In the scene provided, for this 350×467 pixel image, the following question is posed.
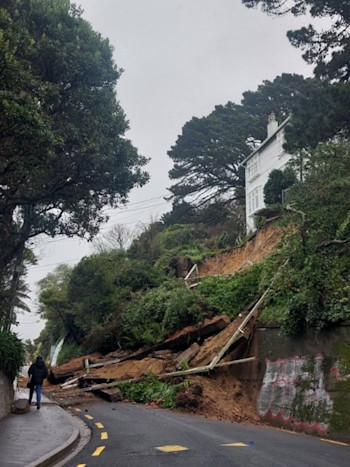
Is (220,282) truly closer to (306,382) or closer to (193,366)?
(193,366)

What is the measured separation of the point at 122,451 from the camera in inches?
352

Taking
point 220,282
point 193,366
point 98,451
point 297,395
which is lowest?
point 98,451

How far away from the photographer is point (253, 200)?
40.3 metres

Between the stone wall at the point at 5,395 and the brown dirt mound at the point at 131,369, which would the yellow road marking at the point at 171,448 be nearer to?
the stone wall at the point at 5,395

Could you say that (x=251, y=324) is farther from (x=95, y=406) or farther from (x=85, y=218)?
(x=85, y=218)

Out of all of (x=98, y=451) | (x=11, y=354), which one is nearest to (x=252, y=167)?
(x=11, y=354)

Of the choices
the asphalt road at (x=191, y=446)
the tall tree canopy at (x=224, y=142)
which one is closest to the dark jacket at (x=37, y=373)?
the asphalt road at (x=191, y=446)

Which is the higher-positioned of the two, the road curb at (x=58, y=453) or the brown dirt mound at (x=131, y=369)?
the brown dirt mound at (x=131, y=369)

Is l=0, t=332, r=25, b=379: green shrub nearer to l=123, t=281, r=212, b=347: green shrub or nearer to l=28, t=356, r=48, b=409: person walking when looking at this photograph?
l=28, t=356, r=48, b=409: person walking

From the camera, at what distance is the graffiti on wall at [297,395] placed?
42.9 ft

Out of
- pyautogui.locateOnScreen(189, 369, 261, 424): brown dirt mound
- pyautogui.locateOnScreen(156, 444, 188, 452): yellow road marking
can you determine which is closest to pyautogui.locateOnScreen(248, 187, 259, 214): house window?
pyautogui.locateOnScreen(189, 369, 261, 424): brown dirt mound

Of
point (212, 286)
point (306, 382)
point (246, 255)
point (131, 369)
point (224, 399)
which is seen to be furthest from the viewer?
point (246, 255)

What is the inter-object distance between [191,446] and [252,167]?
35.3m

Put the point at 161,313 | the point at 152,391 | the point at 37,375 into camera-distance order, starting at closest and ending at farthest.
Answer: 1. the point at 37,375
2. the point at 152,391
3. the point at 161,313
